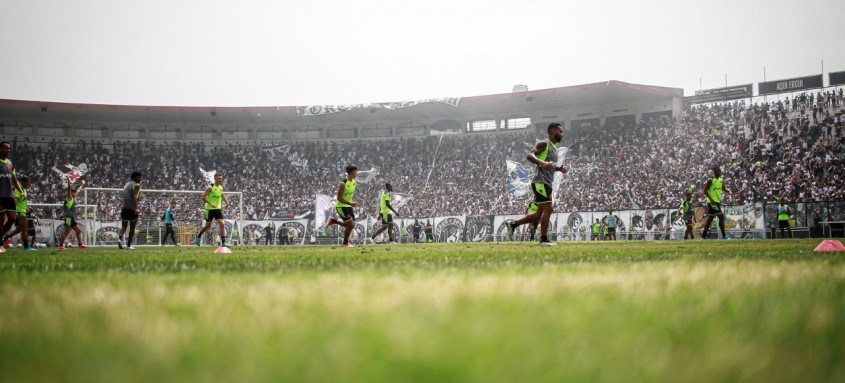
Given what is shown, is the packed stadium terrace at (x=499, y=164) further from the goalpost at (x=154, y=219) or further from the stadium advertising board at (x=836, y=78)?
the stadium advertising board at (x=836, y=78)

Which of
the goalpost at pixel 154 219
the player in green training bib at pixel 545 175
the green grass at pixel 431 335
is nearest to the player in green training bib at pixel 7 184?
the player in green training bib at pixel 545 175

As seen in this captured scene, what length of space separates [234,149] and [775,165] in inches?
1574

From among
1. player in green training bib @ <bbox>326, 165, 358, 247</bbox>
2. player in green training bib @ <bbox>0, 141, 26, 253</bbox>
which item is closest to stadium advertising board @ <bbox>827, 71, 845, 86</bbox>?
player in green training bib @ <bbox>326, 165, 358, 247</bbox>

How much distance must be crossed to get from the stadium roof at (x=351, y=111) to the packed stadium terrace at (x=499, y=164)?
212 centimetres

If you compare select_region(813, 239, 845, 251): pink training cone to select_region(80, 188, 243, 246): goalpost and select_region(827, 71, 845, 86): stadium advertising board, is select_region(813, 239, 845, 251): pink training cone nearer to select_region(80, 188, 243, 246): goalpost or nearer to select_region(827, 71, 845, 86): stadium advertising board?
select_region(80, 188, 243, 246): goalpost

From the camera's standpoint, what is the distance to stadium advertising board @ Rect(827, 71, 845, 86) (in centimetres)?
4547

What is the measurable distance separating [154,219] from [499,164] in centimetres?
2360

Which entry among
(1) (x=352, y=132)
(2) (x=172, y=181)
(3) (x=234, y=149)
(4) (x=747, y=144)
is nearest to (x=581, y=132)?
(4) (x=747, y=144)

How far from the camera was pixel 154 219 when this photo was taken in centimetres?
3075

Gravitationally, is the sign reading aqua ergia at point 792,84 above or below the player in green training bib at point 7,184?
above

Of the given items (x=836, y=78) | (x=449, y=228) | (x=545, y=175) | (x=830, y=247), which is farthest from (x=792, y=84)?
(x=830, y=247)

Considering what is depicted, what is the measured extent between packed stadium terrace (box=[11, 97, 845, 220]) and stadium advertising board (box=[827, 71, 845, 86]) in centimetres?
1477

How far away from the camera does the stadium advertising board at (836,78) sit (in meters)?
45.5

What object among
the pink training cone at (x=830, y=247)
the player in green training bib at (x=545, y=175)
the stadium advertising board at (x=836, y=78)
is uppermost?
the stadium advertising board at (x=836, y=78)
